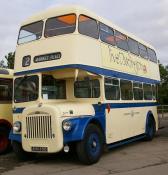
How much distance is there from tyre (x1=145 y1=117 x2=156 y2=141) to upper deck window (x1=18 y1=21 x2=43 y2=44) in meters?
6.26

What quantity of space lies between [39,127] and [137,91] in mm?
5684

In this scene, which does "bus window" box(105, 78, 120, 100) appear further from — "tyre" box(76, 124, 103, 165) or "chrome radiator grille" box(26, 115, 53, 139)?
"chrome radiator grille" box(26, 115, 53, 139)

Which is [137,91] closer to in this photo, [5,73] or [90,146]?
[5,73]

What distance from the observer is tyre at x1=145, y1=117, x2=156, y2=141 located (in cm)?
1590

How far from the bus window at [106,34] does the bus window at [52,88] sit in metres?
1.85

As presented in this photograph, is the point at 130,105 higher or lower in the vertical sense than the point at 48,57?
lower

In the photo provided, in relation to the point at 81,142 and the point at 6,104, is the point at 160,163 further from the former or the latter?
the point at 6,104

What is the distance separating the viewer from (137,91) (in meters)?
15.0

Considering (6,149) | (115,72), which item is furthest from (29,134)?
(115,72)

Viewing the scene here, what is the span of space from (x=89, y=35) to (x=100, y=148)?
315cm

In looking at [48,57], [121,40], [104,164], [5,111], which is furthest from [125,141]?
[48,57]

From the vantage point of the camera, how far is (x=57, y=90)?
1166 centimetres

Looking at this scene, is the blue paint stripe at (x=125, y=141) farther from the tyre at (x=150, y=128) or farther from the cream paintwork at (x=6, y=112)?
the cream paintwork at (x=6, y=112)

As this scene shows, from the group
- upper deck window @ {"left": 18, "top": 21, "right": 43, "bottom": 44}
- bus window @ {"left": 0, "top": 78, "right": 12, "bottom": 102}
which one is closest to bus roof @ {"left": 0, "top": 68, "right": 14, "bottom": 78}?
bus window @ {"left": 0, "top": 78, "right": 12, "bottom": 102}
